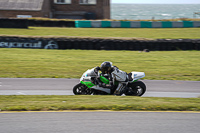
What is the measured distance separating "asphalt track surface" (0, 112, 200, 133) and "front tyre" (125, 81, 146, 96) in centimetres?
281

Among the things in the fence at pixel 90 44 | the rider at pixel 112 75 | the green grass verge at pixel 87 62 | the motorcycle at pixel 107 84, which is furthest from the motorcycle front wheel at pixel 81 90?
the fence at pixel 90 44

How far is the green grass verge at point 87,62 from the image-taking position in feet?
49.2

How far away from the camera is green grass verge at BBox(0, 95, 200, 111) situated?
313 inches

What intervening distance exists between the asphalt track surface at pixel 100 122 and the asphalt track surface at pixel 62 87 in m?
3.71

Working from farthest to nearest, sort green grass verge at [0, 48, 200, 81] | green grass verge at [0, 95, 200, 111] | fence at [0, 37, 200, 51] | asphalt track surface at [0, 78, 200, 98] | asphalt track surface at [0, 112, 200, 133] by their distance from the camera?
fence at [0, 37, 200, 51] → green grass verge at [0, 48, 200, 81] → asphalt track surface at [0, 78, 200, 98] → green grass verge at [0, 95, 200, 111] → asphalt track surface at [0, 112, 200, 133]

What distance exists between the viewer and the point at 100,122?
6883 mm

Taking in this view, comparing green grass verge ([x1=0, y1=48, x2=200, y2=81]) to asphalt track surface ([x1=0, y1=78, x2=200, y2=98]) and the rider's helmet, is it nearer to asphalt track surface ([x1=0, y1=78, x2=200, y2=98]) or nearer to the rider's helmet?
asphalt track surface ([x1=0, y1=78, x2=200, y2=98])

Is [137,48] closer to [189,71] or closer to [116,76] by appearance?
[189,71]

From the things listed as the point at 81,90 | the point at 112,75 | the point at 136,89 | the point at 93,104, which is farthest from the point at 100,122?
the point at 136,89

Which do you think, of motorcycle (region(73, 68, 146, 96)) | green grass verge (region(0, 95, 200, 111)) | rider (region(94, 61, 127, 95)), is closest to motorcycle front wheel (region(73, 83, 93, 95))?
motorcycle (region(73, 68, 146, 96))

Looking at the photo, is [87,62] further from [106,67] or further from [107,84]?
[106,67]

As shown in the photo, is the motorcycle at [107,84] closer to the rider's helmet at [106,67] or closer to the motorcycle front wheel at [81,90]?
the motorcycle front wheel at [81,90]

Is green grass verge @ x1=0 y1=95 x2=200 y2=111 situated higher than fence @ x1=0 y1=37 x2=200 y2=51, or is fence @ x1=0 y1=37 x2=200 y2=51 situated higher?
fence @ x1=0 y1=37 x2=200 y2=51

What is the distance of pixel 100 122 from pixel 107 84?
3619 millimetres
